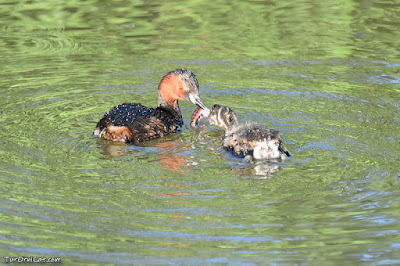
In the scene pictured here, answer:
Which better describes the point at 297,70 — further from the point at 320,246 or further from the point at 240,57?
the point at 320,246

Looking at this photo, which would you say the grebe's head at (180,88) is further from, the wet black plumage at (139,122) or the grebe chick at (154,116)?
the wet black plumage at (139,122)

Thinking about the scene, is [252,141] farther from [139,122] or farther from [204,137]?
[139,122]

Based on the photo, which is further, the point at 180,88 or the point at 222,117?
the point at 180,88

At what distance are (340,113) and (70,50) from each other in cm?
479

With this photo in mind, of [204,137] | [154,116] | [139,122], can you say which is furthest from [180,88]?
[139,122]

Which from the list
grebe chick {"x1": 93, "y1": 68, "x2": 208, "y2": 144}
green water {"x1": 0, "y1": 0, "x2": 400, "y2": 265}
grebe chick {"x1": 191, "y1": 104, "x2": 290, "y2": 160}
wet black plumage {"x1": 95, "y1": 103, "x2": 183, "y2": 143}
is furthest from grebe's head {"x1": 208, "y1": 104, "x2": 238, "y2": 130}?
wet black plumage {"x1": 95, "y1": 103, "x2": 183, "y2": 143}

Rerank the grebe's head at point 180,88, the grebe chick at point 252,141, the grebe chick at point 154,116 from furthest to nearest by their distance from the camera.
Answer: the grebe's head at point 180,88 < the grebe chick at point 154,116 < the grebe chick at point 252,141

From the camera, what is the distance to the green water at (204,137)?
5383mm

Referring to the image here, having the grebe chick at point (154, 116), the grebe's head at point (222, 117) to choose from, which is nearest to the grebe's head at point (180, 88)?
the grebe chick at point (154, 116)

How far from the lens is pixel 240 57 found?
34.9ft

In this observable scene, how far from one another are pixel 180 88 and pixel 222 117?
1.02 metres

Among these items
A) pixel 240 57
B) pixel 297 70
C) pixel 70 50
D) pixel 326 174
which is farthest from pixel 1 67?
pixel 326 174

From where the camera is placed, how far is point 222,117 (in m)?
8.16

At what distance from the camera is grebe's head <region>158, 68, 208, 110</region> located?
888 centimetres
